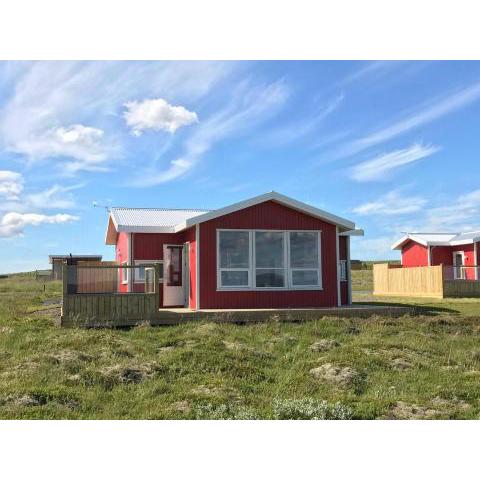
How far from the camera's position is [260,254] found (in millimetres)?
16688

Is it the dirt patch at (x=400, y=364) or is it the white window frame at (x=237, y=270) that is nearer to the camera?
the dirt patch at (x=400, y=364)

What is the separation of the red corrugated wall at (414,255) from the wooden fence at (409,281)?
1.78 meters

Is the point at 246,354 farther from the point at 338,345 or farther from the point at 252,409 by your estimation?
the point at 252,409

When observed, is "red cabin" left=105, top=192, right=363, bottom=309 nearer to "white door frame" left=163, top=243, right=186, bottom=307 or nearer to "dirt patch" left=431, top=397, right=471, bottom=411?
"white door frame" left=163, top=243, right=186, bottom=307

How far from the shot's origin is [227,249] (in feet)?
54.2

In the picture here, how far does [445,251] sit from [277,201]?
17494mm

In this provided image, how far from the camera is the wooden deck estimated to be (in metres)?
14.5

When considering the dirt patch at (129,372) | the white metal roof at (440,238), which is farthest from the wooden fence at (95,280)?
the white metal roof at (440,238)

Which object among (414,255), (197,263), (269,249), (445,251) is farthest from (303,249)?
(414,255)

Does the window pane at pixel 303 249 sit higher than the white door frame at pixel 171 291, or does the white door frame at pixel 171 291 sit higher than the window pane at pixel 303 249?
the window pane at pixel 303 249

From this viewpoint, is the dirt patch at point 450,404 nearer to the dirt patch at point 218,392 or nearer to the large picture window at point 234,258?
the dirt patch at point 218,392

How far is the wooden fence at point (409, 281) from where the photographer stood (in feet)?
84.5

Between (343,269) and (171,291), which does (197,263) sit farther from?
(343,269)

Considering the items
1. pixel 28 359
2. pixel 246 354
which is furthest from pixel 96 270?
pixel 246 354
